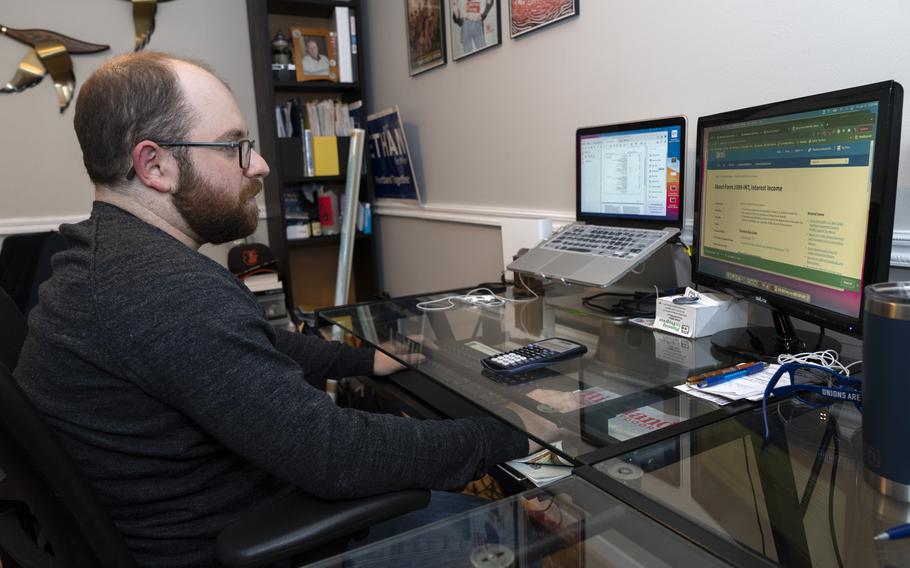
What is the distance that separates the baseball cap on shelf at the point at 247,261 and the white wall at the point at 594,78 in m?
0.72

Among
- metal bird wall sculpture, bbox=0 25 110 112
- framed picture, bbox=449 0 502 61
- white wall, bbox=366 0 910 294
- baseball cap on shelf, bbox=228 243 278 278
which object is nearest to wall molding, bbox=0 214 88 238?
metal bird wall sculpture, bbox=0 25 110 112

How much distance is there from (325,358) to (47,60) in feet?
8.04

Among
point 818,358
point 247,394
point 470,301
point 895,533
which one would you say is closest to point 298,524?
point 247,394

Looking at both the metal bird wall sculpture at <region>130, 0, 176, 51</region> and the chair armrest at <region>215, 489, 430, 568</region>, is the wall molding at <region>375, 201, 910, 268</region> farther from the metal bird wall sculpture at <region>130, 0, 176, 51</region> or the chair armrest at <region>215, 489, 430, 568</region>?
the metal bird wall sculpture at <region>130, 0, 176, 51</region>

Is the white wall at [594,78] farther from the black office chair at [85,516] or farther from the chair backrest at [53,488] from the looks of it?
the chair backrest at [53,488]

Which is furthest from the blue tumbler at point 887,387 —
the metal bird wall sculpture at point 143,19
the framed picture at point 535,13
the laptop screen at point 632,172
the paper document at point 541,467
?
the metal bird wall sculpture at point 143,19

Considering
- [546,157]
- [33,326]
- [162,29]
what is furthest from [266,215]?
[33,326]

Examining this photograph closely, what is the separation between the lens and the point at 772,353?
1072mm

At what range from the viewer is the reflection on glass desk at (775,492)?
55cm

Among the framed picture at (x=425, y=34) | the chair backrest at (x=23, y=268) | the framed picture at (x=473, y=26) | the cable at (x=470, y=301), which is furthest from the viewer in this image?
the framed picture at (x=425, y=34)

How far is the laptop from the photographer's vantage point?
1384 millimetres

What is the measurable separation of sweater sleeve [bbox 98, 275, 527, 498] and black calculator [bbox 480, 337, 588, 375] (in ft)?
0.88

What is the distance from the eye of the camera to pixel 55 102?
281 centimetres

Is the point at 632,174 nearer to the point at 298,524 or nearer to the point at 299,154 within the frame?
the point at 298,524
